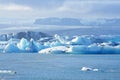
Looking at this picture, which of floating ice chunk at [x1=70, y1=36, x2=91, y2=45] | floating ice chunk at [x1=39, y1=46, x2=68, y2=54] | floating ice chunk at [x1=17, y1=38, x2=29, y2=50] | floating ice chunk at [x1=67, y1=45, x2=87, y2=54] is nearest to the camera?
floating ice chunk at [x1=67, y1=45, x2=87, y2=54]

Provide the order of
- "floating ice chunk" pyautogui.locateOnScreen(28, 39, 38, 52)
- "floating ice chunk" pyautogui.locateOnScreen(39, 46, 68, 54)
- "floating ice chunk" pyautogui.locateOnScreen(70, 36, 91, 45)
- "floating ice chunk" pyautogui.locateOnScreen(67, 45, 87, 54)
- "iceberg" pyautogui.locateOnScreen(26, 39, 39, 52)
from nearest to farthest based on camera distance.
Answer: "floating ice chunk" pyautogui.locateOnScreen(67, 45, 87, 54) < "floating ice chunk" pyautogui.locateOnScreen(39, 46, 68, 54) < "floating ice chunk" pyautogui.locateOnScreen(28, 39, 38, 52) < "iceberg" pyautogui.locateOnScreen(26, 39, 39, 52) < "floating ice chunk" pyautogui.locateOnScreen(70, 36, 91, 45)

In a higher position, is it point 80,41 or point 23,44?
point 80,41

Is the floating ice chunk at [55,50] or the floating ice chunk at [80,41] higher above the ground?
the floating ice chunk at [80,41]

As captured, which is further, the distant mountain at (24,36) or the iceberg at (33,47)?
the distant mountain at (24,36)

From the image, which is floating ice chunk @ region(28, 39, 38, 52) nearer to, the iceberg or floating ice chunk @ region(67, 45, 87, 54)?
the iceberg

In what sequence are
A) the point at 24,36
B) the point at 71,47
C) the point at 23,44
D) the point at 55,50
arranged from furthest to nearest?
the point at 24,36 < the point at 23,44 < the point at 55,50 < the point at 71,47

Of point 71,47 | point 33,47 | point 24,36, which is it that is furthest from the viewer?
point 24,36

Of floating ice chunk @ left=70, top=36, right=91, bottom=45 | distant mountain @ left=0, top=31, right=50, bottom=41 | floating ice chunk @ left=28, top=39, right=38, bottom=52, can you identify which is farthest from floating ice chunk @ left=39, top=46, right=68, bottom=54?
distant mountain @ left=0, top=31, right=50, bottom=41

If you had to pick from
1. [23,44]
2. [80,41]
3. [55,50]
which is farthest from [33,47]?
[80,41]

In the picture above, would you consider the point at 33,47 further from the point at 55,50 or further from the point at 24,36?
the point at 24,36

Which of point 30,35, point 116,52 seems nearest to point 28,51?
point 116,52

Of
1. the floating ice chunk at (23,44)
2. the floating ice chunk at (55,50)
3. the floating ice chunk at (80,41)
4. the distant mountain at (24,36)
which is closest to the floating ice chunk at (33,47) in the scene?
the floating ice chunk at (23,44)

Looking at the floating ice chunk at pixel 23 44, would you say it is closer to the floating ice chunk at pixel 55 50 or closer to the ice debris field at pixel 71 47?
the ice debris field at pixel 71 47

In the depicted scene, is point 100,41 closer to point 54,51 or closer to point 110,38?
point 110,38
